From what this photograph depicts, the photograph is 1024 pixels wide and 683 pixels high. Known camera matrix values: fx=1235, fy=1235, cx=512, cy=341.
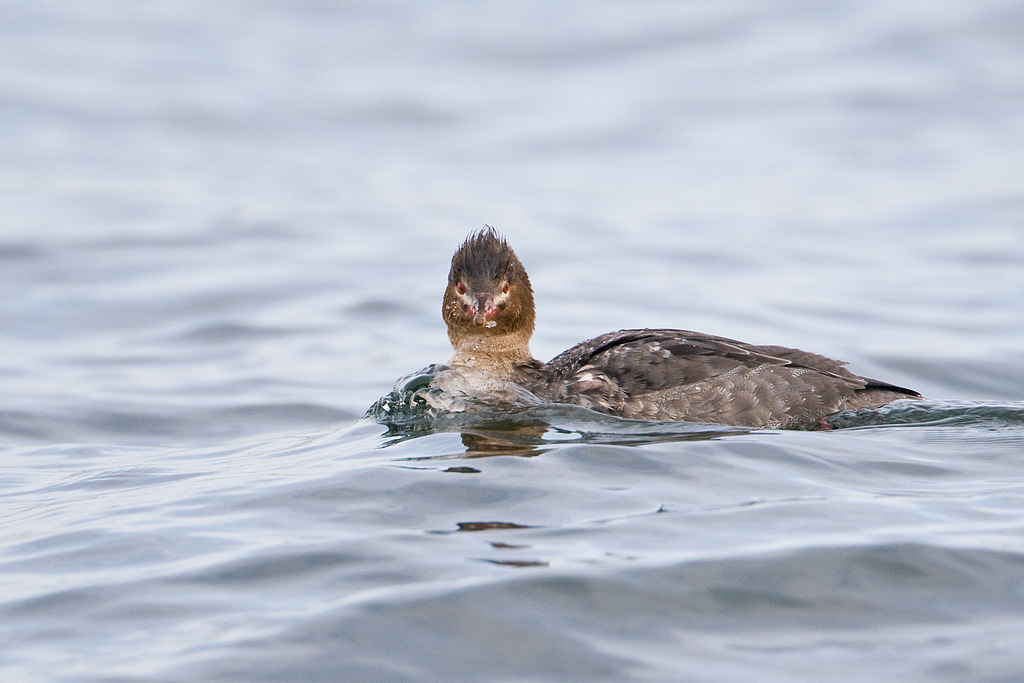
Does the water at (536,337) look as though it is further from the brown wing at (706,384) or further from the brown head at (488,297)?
the brown head at (488,297)

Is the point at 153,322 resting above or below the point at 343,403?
above

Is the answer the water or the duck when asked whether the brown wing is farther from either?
the water

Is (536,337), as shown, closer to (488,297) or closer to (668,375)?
(488,297)

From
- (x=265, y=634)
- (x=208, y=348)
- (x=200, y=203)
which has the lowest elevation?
(x=265, y=634)

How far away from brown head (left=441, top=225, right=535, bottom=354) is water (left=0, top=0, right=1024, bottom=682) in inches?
37.6

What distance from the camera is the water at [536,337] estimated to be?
5020 mm

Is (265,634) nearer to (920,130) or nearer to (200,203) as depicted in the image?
(200,203)

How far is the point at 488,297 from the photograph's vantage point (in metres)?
8.80

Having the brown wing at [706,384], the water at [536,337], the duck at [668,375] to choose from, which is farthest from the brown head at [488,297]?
the water at [536,337]

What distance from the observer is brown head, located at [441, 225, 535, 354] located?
348 inches

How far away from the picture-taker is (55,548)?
6.26 metres

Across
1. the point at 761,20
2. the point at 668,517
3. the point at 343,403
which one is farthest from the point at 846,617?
the point at 761,20

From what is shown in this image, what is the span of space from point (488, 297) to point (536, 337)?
17.1 feet

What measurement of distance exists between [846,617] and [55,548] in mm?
3881
